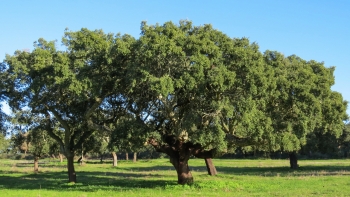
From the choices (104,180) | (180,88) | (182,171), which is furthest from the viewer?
(104,180)

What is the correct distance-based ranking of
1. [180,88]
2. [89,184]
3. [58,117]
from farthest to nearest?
[58,117] < [89,184] < [180,88]

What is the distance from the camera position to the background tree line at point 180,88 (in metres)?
20.9

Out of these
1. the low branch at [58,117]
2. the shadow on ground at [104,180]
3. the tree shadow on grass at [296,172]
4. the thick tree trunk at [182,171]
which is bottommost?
the tree shadow on grass at [296,172]

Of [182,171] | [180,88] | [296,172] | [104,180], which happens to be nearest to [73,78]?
[180,88]

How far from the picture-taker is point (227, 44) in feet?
72.1

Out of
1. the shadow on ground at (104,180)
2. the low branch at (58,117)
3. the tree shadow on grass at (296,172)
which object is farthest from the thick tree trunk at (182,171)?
the tree shadow on grass at (296,172)

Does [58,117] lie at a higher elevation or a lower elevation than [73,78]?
lower

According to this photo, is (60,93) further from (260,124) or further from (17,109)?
(260,124)

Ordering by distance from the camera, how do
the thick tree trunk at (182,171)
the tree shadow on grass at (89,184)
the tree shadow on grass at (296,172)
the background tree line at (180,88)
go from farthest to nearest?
1. the tree shadow on grass at (296,172)
2. the tree shadow on grass at (89,184)
3. the thick tree trunk at (182,171)
4. the background tree line at (180,88)

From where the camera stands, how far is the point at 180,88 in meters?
22.2

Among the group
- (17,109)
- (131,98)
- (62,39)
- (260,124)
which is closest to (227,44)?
(260,124)

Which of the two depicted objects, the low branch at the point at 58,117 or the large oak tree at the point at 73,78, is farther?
the low branch at the point at 58,117

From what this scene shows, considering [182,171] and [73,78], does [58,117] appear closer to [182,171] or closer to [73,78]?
[73,78]

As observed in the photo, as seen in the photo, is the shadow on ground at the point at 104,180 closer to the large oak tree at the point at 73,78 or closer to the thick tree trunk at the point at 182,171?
the thick tree trunk at the point at 182,171
